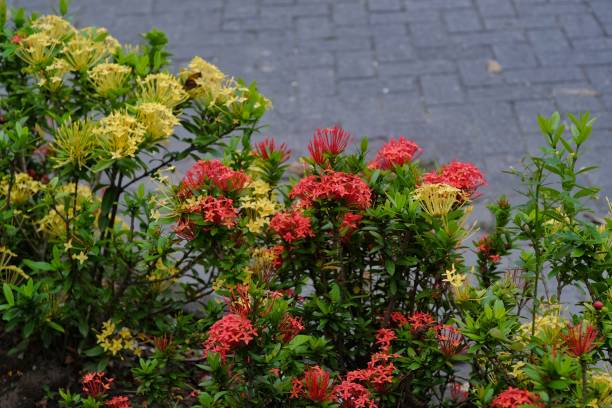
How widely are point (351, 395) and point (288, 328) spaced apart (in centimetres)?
25

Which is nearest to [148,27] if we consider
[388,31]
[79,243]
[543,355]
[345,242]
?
[388,31]

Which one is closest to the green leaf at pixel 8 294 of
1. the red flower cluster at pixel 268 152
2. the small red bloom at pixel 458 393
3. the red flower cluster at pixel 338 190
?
the red flower cluster at pixel 268 152

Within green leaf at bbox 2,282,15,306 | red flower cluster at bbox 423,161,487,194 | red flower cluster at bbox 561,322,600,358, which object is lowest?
red flower cluster at bbox 561,322,600,358

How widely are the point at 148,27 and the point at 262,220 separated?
4421 mm

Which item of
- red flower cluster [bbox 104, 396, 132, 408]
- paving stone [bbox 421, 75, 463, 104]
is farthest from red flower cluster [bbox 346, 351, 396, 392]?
paving stone [bbox 421, 75, 463, 104]

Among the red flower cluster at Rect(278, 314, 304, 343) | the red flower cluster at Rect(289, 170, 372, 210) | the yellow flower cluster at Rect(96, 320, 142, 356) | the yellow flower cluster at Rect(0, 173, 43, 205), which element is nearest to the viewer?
the red flower cluster at Rect(278, 314, 304, 343)

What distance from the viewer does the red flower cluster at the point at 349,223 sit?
2.36m

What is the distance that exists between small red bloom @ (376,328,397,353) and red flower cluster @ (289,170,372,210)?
1.24ft

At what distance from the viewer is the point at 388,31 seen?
634 cm

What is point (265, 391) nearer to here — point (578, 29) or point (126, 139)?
point (126, 139)

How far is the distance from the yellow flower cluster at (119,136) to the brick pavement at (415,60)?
2.76 metres

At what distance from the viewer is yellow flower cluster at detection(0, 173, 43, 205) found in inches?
116

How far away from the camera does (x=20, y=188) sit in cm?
301

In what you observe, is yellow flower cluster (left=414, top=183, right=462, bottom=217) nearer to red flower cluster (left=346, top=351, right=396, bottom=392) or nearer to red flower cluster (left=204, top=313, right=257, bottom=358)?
red flower cluster (left=346, top=351, right=396, bottom=392)
